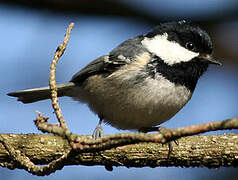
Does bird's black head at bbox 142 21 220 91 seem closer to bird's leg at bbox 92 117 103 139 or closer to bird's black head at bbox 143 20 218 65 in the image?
bird's black head at bbox 143 20 218 65

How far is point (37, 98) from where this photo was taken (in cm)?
395

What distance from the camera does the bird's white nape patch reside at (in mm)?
3357

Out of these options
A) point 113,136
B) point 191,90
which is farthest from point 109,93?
point 113,136

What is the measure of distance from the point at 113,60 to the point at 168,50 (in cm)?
55

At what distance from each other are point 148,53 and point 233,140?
111 centimetres

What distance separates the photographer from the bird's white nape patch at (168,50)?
3.36 metres

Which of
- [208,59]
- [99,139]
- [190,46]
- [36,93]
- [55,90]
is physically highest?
[190,46]

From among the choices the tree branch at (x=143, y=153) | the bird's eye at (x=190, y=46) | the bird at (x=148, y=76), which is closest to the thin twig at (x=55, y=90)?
the tree branch at (x=143, y=153)

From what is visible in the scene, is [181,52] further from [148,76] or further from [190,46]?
[148,76]

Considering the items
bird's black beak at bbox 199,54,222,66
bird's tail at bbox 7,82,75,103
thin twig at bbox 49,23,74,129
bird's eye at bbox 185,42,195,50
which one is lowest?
thin twig at bbox 49,23,74,129

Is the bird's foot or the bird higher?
the bird

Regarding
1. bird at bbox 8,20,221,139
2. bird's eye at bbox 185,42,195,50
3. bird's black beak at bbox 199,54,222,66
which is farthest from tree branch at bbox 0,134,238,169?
bird's eye at bbox 185,42,195,50

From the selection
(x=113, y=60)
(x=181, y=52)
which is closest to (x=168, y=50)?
(x=181, y=52)

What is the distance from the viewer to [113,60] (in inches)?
141
